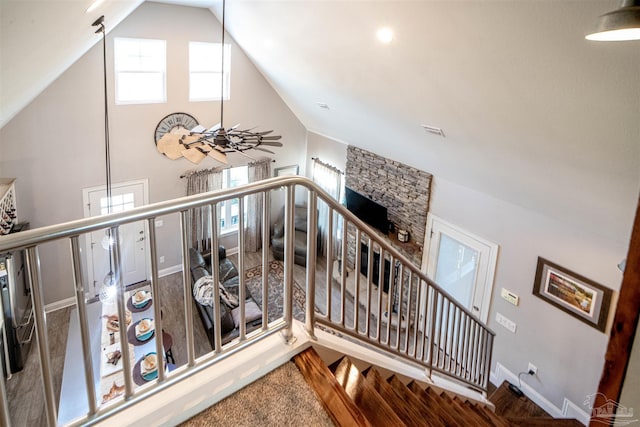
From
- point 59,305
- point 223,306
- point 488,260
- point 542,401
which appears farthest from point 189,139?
point 542,401

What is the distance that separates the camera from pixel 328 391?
1.75 metres

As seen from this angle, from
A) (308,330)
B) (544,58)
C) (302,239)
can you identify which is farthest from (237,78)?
(308,330)

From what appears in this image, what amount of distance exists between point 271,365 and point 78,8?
2.24m

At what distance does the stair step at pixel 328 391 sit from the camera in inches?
64.3

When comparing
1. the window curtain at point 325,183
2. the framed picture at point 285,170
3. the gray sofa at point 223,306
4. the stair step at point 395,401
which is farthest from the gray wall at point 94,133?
the stair step at point 395,401

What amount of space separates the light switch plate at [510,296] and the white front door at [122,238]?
5955 mm

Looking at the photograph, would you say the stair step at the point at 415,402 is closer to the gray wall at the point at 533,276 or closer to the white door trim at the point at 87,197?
the gray wall at the point at 533,276

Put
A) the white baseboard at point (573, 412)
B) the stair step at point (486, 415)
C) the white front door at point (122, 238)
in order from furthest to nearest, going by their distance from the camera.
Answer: the white front door at point (122, 238) → the white baseboard at point (573, 412) → the stair step at point (486, 415)

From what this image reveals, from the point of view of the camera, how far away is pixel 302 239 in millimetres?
8469

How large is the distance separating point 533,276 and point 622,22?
13.9ft

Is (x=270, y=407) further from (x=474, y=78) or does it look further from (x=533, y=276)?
(x=533, y=276)

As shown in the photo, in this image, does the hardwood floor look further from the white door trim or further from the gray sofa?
the white door trim

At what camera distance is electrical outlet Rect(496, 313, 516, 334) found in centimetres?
535

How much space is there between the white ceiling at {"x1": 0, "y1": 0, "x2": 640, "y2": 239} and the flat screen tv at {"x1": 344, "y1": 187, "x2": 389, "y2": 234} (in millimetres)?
1361
